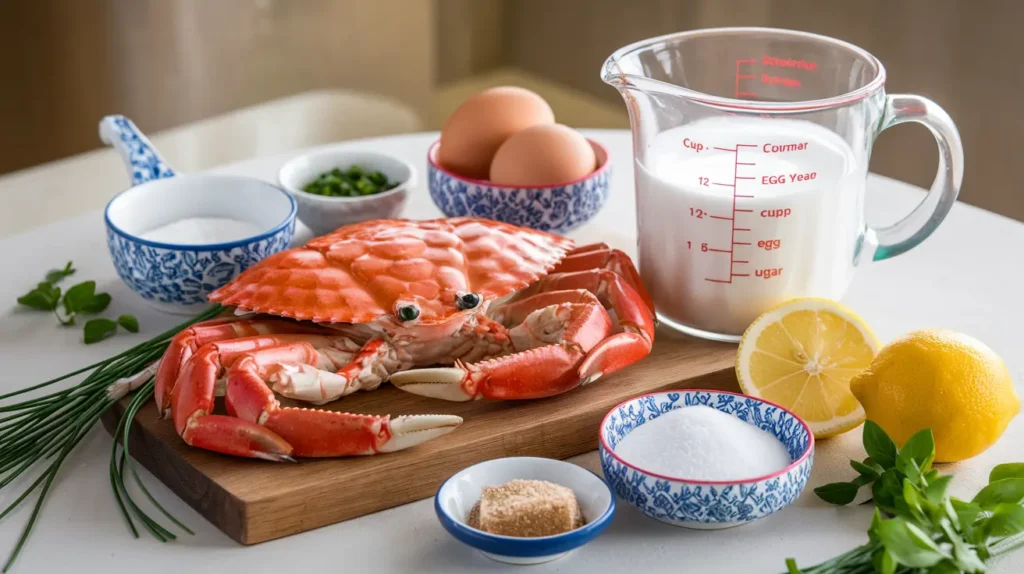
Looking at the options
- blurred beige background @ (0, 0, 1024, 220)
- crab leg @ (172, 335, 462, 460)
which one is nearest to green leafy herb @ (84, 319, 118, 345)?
crab leg @ (172, 335, 462, 460)

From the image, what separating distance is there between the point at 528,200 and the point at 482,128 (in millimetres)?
146

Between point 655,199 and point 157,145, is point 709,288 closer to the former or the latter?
point 655,199

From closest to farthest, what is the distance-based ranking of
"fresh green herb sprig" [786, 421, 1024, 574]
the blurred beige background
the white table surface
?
"fresh green herb sprig" [786, 421, 1024, 574], the white table surface, the blurred beige background

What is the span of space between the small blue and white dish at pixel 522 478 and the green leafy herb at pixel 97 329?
61 centimetres

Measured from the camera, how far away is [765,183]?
1.22m

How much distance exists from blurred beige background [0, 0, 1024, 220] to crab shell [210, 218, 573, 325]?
5.62ft

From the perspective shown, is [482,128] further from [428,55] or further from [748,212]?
[428,55]

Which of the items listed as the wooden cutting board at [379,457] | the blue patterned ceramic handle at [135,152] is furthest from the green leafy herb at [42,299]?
the wooden cutting board at [379,457]

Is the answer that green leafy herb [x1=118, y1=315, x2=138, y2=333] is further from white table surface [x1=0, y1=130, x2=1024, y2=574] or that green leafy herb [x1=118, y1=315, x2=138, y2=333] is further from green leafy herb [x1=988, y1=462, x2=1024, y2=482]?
green leafy herb [x1=988, y1=462, x2=1024, y2=482]

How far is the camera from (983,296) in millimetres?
1483

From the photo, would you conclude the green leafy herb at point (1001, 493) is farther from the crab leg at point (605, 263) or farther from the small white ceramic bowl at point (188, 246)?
the small white ceramic bowl at point (188, 246)

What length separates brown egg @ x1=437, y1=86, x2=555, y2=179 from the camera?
5.25 feet

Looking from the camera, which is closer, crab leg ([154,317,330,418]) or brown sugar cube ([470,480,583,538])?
brown sugar cube ([470,480,583,538])

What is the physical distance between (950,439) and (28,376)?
3.46ft
